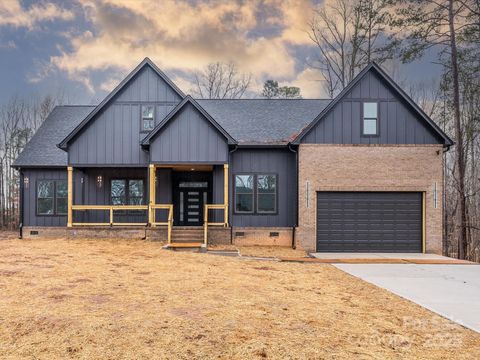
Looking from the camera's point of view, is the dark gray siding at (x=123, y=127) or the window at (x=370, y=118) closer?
the window at (x=370, y=118)

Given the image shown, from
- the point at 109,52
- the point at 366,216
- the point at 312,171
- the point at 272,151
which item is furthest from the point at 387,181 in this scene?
the point at 109,52

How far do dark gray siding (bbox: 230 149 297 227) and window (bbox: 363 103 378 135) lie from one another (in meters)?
3.47

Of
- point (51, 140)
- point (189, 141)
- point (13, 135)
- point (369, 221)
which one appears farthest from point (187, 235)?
point (13, 135)

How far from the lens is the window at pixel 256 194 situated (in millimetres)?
15914

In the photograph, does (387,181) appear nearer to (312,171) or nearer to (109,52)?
(312,171)

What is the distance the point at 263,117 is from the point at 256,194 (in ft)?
15.9

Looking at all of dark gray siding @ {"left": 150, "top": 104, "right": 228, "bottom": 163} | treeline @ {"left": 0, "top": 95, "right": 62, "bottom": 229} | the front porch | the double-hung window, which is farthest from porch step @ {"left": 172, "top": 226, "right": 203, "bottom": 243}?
treeline @ {"left": 0, "top": 95, "right": 62, "bottom": 229}

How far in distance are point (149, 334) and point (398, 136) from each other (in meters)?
13.7

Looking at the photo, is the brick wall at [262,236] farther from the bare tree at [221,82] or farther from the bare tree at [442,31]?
the bare tree at [221,82]

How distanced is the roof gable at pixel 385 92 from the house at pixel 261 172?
0.05m

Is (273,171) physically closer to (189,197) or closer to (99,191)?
(189,197)

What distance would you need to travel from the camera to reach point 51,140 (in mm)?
18484

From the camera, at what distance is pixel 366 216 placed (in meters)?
14.7

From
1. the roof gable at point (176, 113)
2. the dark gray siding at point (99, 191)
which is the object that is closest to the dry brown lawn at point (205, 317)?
the roof gable at point (176, 113)
